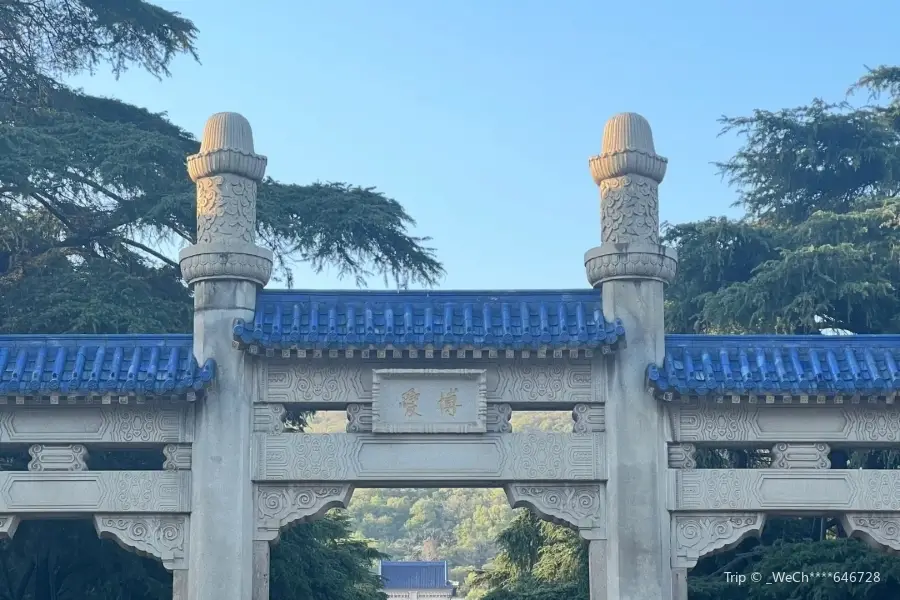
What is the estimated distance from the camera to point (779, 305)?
690 inches

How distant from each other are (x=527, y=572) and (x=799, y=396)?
10.8m

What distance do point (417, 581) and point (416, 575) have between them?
0.28 meters

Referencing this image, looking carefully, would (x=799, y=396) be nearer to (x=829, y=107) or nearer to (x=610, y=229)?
(x=610, y=229)

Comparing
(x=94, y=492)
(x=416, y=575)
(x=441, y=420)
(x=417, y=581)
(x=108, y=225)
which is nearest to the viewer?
(x=94, y=492)

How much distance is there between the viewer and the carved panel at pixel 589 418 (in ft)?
33.8

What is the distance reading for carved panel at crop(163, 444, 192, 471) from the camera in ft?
33.5

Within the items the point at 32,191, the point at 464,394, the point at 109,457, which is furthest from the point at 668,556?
the point at 32,191

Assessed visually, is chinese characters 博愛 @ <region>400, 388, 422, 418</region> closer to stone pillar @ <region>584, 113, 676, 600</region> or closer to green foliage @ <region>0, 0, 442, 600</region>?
stone pillar @ <region>584, 113, 676, 600</region>

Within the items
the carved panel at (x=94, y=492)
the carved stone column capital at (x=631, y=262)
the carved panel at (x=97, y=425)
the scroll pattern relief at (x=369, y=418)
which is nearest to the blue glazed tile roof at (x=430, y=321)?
the carved stone column capital at (x=631, y=262)

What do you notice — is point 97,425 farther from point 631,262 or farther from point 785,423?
point 785,423

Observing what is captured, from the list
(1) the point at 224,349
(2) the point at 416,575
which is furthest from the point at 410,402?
(2) the point at 416,575

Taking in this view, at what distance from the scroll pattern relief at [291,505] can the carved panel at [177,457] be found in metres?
0.69

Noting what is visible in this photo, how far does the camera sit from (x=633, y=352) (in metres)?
10.3

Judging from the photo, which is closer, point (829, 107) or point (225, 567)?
point (225, 567)
